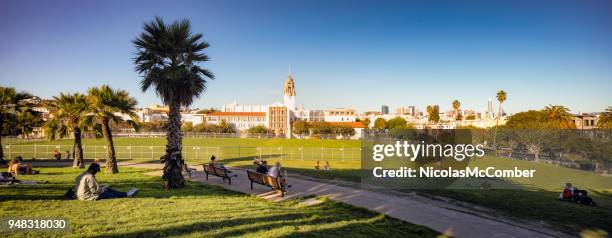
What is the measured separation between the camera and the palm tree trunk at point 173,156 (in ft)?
46.2

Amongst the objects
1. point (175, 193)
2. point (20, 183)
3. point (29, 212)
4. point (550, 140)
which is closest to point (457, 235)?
point (175, 193)

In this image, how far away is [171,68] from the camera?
15.4 meters

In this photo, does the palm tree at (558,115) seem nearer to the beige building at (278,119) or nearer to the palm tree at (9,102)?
the palm tree at (9,102)

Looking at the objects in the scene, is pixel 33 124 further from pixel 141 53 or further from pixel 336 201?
pixel 336 201

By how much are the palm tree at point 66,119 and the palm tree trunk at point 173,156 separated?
10.2 m

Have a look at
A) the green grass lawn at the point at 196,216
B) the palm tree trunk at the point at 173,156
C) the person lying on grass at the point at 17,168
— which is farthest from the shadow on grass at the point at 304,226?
the person lying on grass at the point at 17,168

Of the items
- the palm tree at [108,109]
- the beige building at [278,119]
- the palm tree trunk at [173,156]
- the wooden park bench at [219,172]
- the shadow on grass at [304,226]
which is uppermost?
the beige building at [278,119]

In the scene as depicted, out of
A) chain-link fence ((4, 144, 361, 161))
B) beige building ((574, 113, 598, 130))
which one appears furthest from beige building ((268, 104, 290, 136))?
chain-link fence ((4, 144, 361, 161))

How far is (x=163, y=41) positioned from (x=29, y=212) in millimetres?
8400

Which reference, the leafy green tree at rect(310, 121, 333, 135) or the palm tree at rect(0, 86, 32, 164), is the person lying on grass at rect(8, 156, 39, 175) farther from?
the leafy green tree at rect(310, 121, 333, 135)

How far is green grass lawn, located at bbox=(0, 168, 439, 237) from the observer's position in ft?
24.1

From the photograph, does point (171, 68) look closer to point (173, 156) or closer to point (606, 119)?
point (173, 156)

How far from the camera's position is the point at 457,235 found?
8.22 metres

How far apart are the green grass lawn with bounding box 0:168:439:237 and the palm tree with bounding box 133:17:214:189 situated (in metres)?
4.09
